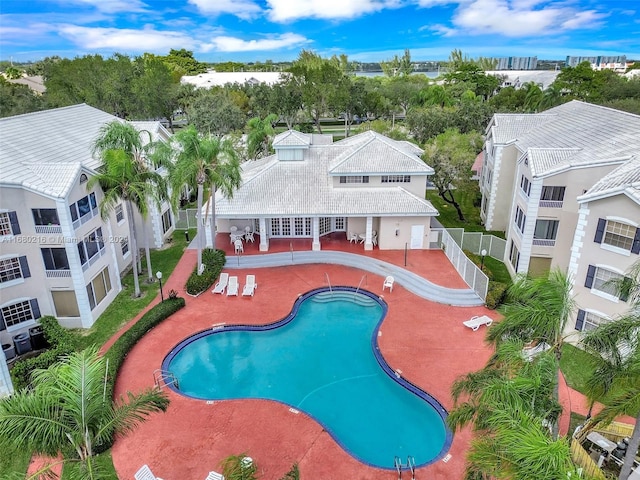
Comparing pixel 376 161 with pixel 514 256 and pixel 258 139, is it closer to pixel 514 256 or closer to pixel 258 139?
pixel 514 256

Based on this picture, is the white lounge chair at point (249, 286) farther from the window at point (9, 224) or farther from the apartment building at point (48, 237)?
the window at point (9, 224)

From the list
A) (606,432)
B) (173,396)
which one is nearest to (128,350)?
(173,396)

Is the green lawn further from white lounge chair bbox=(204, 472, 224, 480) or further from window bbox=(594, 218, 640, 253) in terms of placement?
window bbox=(594, 218, 640, 253)

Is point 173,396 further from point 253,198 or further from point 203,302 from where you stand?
point 253,198

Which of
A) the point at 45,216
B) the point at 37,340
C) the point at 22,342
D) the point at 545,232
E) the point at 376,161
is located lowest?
the point at 37,340

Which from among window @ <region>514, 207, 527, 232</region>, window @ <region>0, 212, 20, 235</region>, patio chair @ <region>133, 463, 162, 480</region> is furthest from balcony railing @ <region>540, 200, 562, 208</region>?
window @ <region>0, 212, 20, 235</region>

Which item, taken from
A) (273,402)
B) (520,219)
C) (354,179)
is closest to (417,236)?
(354,179)
